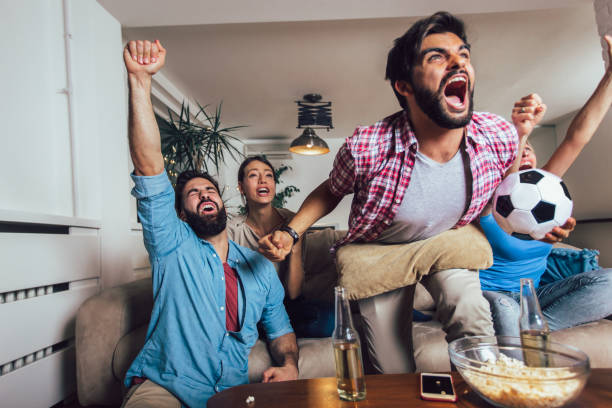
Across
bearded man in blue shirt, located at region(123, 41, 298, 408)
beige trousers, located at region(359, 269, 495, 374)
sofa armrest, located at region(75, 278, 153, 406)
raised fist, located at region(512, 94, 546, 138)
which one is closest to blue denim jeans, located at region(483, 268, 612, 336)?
beige trousers, located at region(359, 269, 495, 374)

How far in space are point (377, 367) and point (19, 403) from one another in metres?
1.39

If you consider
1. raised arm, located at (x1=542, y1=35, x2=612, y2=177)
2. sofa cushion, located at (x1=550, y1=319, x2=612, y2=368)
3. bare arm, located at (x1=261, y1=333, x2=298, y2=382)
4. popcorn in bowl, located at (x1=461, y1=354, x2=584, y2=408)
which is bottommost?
sofa cushion, located at (x1=550, y1=319, x2=612, y2=368)

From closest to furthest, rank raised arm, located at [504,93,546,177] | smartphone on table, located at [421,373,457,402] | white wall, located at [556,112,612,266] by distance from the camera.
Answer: smartphone on table, located at [421,373,457,402] < raised arm, located at [504,93,546,177] < white wall, located at [556,112,612,266]

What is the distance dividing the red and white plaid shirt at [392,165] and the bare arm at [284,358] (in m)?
0.52

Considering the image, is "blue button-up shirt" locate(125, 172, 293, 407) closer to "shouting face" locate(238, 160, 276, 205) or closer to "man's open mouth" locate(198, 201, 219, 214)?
"man's open mouth" locate(198, 201, 219, 214)

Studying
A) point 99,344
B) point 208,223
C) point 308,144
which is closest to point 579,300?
point 208,223

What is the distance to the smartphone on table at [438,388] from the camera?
69cm

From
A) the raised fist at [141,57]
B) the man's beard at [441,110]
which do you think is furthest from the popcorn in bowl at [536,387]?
the raised fist at [141,57]

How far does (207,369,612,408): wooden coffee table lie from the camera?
0.68 metres

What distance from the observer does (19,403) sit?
1386 mm

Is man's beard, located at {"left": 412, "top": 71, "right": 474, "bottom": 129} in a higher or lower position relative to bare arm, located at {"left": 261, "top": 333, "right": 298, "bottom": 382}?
higher

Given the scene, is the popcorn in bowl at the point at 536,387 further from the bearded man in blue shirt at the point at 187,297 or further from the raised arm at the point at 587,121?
the raised arm at the point at 587,121

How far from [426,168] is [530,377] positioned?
2.70 ft

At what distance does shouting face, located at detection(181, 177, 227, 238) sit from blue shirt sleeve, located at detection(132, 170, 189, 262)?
160mm
